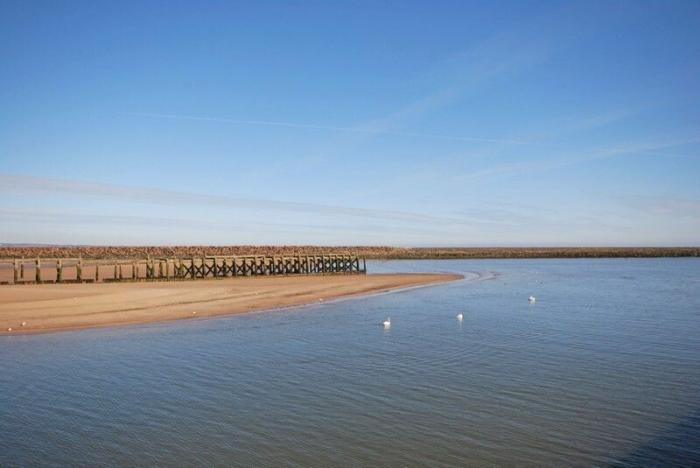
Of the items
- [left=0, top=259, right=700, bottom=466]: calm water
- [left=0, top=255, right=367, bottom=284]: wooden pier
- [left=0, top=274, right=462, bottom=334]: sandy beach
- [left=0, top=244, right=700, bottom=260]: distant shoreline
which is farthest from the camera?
[left=0, top=244, right=700, bottom=260]: distant shoreline

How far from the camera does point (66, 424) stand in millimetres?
9086

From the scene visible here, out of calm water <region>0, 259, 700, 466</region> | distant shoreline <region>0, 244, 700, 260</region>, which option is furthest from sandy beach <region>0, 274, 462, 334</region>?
distant shoreline <region>0, 244, 700, 260</region>

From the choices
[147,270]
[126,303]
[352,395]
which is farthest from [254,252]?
[352,395]

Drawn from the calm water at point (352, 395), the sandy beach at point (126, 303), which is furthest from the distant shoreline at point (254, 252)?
the calm water at point (352, 395)

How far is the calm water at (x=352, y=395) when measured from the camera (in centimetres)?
798

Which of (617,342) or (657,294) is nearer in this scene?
(617,342)

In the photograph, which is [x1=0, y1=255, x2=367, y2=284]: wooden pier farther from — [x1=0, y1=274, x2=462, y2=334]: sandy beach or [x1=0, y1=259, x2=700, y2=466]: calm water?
[x1=0, y1=259, x2=700, y2=466]: calm water

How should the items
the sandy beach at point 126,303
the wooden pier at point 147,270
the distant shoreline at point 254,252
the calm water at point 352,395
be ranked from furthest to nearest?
the distant shoreline at point 254,252 → the wooden pier at point 147,270 → the sandy beach at point 126,303 → the calm water at point 352,395

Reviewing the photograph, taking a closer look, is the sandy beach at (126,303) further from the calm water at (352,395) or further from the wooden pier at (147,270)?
the wooden pier at (147,270)

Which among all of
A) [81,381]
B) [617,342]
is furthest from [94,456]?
[617,342]

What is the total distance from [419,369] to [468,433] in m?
4.22

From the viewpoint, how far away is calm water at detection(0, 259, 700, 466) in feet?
26.2

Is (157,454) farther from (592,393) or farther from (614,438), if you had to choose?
(592,393)

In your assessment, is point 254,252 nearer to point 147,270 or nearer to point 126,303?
point 147,270
